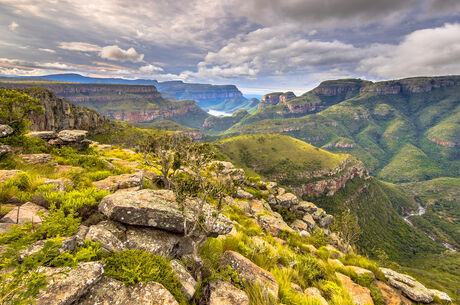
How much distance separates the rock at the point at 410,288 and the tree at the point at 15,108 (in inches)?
1085

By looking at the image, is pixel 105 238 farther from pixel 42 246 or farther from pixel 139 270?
pixel 139 270

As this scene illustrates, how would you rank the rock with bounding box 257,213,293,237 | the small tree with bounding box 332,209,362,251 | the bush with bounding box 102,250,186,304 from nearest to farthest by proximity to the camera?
the bush with bounding box 102,250,186,304 → the rock with bounding box 257,213,293,237 → the small tree with bounding box 332,209,362,251

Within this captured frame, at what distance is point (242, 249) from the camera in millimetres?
8578

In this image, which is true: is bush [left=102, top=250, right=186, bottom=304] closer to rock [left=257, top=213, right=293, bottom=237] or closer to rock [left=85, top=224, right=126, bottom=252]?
rock [left=85, top=224, right=126, bottom=252]

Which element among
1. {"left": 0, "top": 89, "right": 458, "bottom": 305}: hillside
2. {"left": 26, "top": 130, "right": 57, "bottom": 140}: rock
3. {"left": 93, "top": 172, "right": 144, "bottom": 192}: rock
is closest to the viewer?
{"left": 0, "top": 89, "right": 458, "bottom": 305}: hillside

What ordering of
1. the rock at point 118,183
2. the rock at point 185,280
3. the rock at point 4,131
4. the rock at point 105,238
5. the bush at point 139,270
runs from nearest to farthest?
the bush at point 139,270 → the rock at point 185,280 → the rock at point 105,238 → the rock at point 118,183 → the rock at point 4,131

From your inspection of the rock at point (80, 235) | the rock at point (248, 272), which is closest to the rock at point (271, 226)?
the rock at point (248, 272)

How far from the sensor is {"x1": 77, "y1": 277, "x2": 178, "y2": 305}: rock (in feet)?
12.5

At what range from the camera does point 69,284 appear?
11.7 ft

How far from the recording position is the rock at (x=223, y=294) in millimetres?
5094

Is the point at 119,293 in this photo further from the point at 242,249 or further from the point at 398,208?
the point at 398,208

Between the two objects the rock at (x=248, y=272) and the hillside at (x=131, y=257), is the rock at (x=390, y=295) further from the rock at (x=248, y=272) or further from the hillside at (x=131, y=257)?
the rock at (x=248, y=272)

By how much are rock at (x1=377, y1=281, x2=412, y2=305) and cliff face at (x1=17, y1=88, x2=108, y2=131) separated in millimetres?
119489

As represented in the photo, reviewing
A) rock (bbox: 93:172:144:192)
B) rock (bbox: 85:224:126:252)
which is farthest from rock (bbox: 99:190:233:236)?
rock (bbox: 93:172:144:192)
